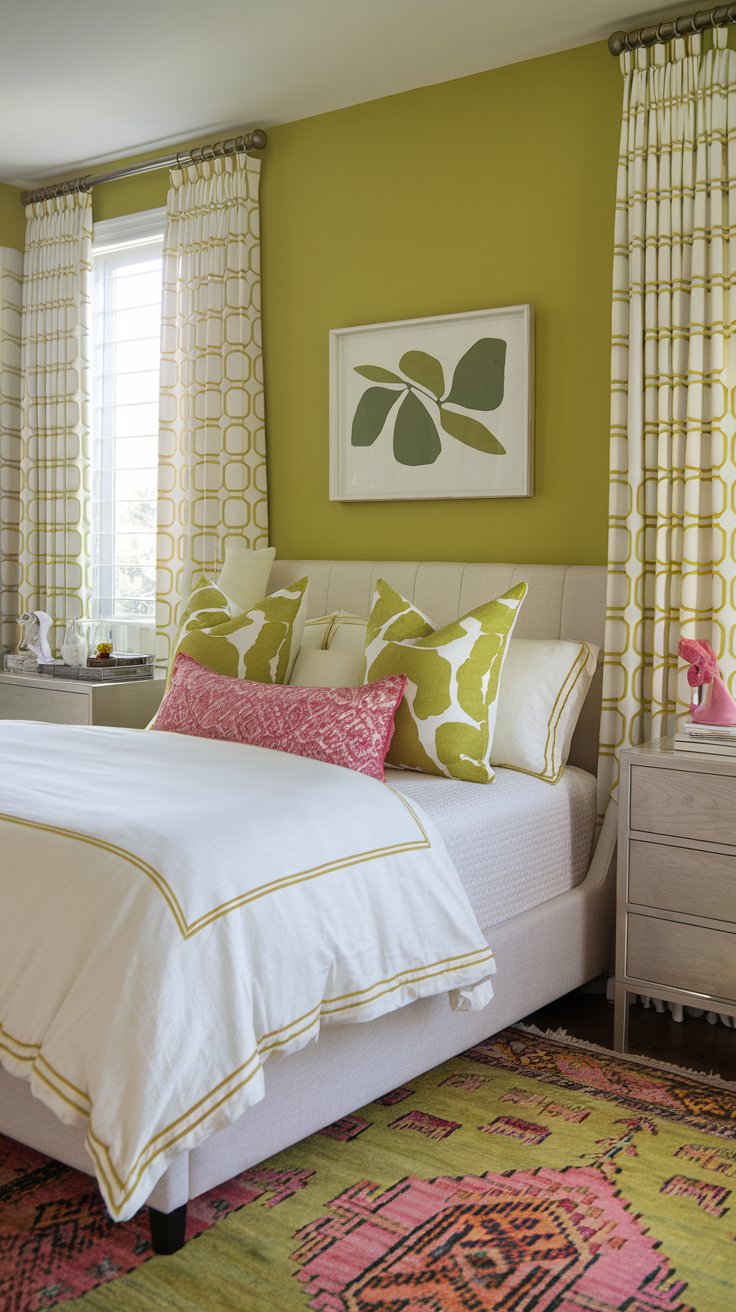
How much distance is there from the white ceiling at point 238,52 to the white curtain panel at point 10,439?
786 mm

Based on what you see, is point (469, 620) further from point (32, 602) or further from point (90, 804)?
point (32, 602)

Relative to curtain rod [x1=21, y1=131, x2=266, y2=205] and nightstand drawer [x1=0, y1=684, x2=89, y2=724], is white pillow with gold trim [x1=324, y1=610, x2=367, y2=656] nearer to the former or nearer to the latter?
nightstand drawer [x1=0, y1=684, x2=89, y2=724]

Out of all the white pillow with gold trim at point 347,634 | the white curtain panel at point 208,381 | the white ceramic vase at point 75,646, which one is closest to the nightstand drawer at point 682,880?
the white pillow with gold trim at point 347,634

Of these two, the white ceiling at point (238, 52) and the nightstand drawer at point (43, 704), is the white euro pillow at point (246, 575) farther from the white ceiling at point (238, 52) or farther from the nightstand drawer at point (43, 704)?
the white ceiling at point (238, 52)

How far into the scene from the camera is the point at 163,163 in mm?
4449

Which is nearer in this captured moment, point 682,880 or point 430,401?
point 682,880

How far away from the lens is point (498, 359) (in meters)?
3.64

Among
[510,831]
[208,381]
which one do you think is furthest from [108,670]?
[510,831]

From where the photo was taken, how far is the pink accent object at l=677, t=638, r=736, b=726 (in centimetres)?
281

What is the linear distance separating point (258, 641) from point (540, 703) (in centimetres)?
83

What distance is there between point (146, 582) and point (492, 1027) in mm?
2692

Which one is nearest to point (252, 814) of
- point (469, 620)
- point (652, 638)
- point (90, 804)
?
point (90, 804)

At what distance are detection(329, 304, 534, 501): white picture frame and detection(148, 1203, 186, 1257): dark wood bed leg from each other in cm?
236

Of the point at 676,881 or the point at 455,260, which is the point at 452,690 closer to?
the point at 676,881
